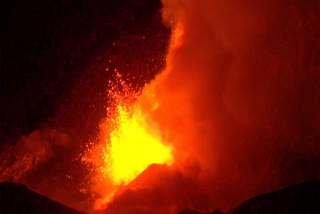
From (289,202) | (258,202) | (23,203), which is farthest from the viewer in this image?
(23,203)

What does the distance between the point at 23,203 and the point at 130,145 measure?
884 cm

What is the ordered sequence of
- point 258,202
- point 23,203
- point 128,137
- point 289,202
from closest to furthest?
point 289,202
point 258,202
point 23,203
point 128,137

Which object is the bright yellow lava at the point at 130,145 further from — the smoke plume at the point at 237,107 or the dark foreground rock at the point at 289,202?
the dark foreground rock at the point at 289,202

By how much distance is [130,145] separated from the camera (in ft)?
53.2

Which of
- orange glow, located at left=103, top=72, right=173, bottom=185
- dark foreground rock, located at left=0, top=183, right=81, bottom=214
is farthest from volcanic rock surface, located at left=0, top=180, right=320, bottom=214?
orange glow, located at left=103, top=72, right=173, bottom=185

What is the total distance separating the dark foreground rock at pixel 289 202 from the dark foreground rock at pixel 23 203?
149 inches

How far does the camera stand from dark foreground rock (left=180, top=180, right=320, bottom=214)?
21.4 ft

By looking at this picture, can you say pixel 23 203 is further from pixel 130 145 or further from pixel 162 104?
pixel 130 145

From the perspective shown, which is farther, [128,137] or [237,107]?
[128,137]

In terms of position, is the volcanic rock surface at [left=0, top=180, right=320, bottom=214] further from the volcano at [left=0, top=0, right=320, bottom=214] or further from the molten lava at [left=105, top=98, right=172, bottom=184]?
the molten lava at [left=105, top=98, right=172, bottom=184]

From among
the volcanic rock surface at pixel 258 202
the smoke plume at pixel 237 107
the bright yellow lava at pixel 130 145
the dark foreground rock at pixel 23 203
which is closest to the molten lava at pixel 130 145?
the bright yellow lava at pixel 130 145

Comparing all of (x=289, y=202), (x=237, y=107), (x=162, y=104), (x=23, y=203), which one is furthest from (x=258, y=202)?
(x=162, y=104)

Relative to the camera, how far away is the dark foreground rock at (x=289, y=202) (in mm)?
6523

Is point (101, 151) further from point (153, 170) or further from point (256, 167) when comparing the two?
point (256, 167)
